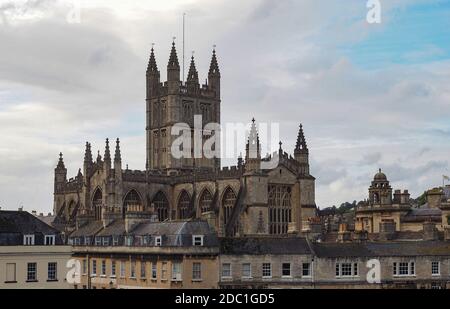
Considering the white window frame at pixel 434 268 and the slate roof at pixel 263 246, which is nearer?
the slate roof at pixel 263 246

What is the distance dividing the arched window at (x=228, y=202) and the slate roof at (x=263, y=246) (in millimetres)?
30537

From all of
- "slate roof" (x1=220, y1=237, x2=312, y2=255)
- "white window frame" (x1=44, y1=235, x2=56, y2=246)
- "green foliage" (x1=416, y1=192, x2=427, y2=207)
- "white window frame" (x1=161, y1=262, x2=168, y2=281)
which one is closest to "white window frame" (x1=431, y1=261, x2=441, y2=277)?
"slate roof" (x1=220, y1=237, x2=312, y2=255)

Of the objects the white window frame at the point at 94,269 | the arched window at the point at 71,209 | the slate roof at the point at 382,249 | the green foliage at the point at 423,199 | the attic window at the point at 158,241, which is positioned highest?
the green foliage at the point at 423,199

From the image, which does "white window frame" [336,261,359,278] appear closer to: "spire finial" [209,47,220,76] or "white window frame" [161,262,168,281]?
"white window frame" [161,262,168,281]

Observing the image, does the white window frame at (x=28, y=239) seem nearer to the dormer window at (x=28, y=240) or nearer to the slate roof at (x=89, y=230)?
the dormer window at (x=28, y=240)

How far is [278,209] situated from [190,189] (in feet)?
38.5

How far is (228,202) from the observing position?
89.9 m

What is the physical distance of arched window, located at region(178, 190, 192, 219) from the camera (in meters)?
94.7

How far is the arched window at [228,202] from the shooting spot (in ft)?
292

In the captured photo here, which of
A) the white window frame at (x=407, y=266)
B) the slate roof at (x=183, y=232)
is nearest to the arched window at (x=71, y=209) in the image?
the slate roof at (x=183, y=232)

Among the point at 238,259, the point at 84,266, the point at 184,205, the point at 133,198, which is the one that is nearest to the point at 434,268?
the point at 238,259

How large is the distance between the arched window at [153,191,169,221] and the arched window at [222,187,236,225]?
894cm
